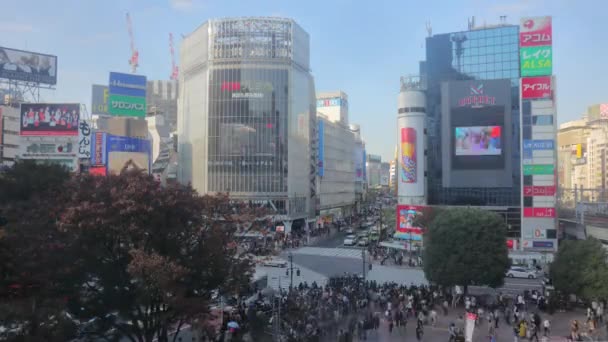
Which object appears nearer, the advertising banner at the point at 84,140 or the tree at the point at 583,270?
the tree at the point at 583,270

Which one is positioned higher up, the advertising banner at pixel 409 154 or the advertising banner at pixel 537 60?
the advertising banner at pixel 537 60

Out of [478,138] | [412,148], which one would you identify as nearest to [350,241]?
[412,148]

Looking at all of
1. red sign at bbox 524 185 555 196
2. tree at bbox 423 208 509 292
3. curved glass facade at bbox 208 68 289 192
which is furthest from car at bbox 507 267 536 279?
curved glass facade at bbox 208 68 289 192

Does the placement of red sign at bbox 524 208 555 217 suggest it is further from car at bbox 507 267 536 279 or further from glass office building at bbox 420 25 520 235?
car at bbox 507 267 536 279

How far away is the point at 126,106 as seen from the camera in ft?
220

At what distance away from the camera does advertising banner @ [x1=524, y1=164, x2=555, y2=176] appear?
156 ft

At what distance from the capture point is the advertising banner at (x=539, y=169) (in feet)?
156

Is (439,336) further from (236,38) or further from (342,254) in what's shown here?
(236,38)

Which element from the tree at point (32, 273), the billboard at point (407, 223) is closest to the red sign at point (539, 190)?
the billboard at point (407, 223)

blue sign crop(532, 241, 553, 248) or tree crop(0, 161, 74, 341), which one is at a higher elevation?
tree crop(0, 161, 74, 341)

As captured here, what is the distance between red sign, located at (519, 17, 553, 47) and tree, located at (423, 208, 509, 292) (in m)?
25.1

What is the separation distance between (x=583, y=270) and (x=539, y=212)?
2430 centimetres

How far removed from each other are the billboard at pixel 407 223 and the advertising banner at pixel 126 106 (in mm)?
38773

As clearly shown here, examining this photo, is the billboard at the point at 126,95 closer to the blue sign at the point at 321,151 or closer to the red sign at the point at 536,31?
the blue sign at the point at 321,151
